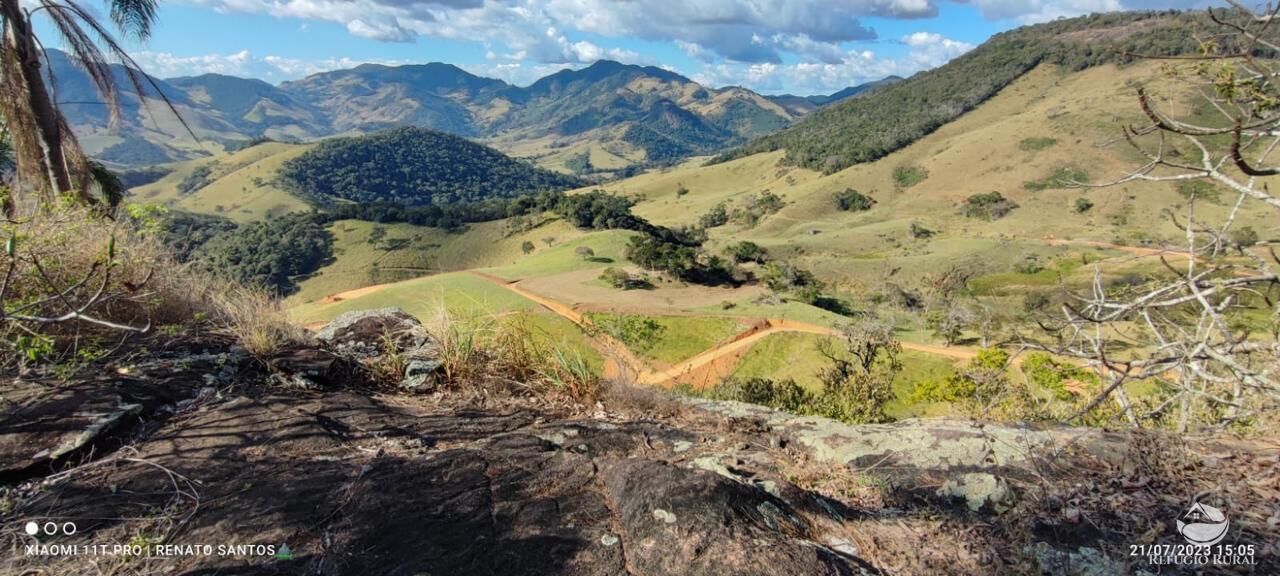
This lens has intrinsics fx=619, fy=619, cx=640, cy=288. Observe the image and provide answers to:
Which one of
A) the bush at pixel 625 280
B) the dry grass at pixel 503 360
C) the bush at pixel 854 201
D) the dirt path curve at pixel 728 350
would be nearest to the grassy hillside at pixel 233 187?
the bush at pixel 854 201

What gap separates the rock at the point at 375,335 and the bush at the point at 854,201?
91095 mm

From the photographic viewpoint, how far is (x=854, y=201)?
298 ft

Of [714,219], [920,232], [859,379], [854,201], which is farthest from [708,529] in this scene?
[854,201]

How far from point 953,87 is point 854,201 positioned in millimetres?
66696

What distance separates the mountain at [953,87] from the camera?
112 meters

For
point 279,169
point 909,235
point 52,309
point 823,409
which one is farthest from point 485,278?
point 279,169

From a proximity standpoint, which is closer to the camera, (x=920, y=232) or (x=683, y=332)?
(x=683, y=332)

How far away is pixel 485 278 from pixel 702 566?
42.8 meters

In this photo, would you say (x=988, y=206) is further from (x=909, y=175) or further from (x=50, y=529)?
(x=50, y=529)

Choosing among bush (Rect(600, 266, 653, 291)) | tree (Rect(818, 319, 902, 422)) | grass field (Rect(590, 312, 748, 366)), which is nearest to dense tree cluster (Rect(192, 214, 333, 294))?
bush (Rect(600, 266, 653, 291))

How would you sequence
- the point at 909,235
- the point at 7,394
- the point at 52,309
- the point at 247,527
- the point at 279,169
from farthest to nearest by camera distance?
the point at 279,169, the point at 909,235, the point at 52,309, the point at 7,394, the point at 247,527

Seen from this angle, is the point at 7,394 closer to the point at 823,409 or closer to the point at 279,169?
the point at 823,409

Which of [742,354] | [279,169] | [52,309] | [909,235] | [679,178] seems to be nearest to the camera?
[52,309]

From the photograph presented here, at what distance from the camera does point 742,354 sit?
2761cm
